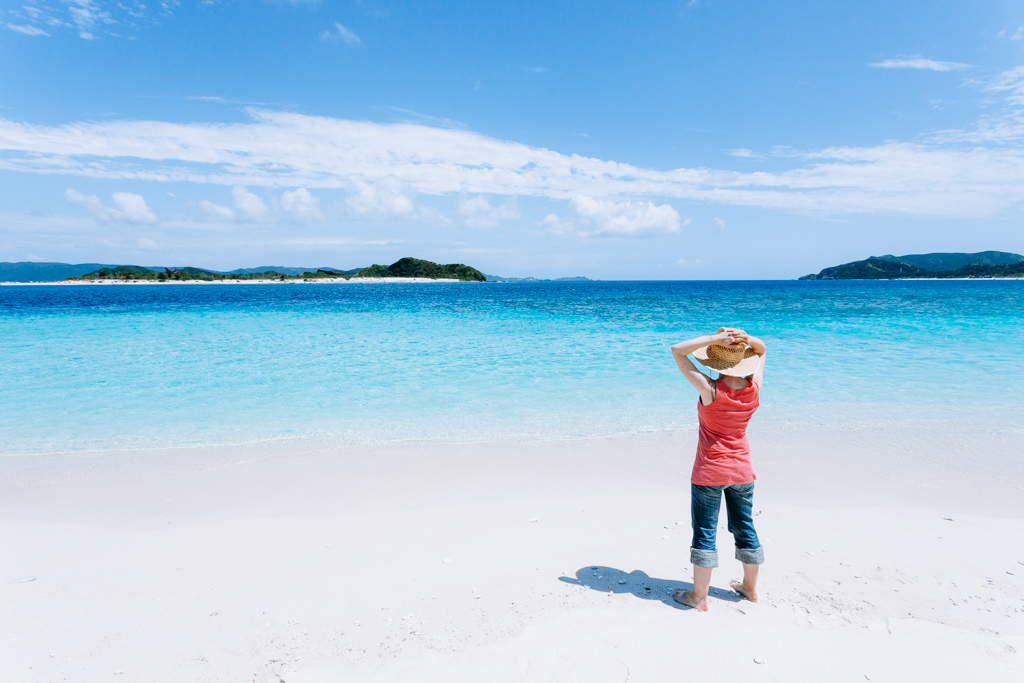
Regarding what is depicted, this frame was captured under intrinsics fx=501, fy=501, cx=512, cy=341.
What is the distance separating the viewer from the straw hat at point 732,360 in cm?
318

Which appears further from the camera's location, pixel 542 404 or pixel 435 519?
pixel 542 404

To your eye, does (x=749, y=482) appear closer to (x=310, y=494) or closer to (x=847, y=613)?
(x=847, y=613)

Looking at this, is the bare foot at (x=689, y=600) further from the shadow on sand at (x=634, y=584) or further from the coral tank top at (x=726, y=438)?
the coral tank top at (x=726, y=438)

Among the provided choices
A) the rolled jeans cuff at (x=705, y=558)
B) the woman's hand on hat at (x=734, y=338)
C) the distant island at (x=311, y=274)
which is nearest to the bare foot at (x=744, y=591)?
the rolled jeans cuff at (x=705, y=558)

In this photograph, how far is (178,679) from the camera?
2797 millimetres

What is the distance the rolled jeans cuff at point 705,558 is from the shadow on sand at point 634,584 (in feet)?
1.15

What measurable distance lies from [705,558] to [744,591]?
47cm

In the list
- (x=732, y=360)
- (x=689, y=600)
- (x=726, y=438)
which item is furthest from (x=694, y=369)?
(x=689, y=600)

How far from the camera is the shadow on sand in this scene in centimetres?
356

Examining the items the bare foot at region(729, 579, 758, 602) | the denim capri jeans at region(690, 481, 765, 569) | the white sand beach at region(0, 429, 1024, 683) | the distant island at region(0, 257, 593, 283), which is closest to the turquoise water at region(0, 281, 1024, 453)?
the white sand beach at region(0, 429, 1024, 683)

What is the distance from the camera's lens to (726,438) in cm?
331

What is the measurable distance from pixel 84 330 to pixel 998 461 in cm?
3105

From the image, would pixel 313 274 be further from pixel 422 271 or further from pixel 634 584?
pixel 634 584

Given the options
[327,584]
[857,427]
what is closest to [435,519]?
[327,584]
